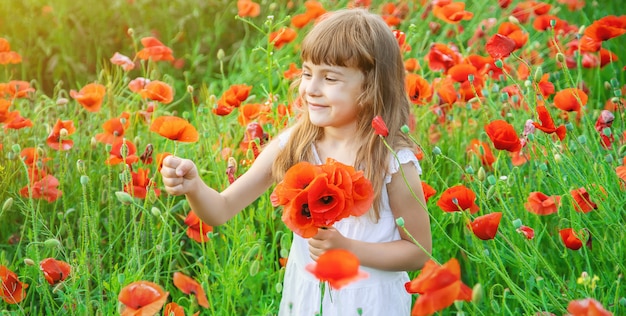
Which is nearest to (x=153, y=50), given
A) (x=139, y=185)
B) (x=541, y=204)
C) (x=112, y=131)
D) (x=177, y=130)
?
(x=112, y=131)

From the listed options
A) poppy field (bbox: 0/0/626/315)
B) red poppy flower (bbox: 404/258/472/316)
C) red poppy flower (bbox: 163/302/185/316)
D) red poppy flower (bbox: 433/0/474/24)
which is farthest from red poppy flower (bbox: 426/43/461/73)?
red poppy flower (bbox: 404/258/472/316)

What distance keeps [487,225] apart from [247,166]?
99cm

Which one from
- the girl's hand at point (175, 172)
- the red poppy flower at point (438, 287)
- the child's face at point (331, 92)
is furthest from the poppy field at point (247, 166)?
the child's face at point (331, 92)

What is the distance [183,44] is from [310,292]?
2.74 metres

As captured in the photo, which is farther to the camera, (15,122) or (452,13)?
(452,13)

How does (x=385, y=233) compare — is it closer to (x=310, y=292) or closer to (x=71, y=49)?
(x=310, y=292)

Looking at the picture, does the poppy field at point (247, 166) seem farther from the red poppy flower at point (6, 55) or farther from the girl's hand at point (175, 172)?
the girl's hand at point (175, 172)

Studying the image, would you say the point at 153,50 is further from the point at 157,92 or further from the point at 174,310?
the point at 174,310

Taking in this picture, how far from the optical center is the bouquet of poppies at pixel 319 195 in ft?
4.60

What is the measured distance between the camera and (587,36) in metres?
2.41

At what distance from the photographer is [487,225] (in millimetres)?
1583

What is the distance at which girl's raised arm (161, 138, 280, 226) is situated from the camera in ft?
5.40

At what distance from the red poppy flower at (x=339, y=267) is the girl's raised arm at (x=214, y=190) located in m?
0.55

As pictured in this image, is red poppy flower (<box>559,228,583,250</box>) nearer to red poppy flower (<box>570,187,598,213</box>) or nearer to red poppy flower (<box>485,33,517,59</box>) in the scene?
red poppy flower (<box>570,187,598,213</box>)
